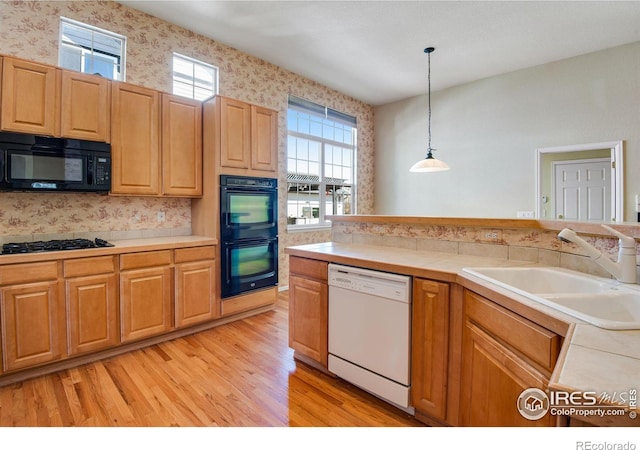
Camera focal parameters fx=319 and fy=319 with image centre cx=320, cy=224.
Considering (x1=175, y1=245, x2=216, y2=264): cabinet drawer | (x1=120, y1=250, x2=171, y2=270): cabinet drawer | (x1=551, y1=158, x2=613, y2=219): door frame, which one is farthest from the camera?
(x1=551, y1=158, x2=613, y2=219): door frame

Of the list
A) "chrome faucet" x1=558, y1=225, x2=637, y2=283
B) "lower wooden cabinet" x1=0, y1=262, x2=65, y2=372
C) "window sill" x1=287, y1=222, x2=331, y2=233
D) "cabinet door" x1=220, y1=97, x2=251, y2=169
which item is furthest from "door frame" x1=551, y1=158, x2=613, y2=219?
"lower wooden cabinet" x1=0, y1=262, x2=65, y2=372

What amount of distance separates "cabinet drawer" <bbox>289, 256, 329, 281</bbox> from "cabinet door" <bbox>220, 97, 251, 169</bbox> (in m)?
1.46

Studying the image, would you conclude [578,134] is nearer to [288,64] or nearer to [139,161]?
[288,64]

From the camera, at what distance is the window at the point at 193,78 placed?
351 cm

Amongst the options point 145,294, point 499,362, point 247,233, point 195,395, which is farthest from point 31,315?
A: point 499,362

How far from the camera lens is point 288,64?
440 centimetres

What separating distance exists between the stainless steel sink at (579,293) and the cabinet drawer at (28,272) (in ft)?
8.94

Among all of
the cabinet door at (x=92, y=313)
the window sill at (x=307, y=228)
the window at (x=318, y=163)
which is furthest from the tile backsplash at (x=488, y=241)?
the window at (x=318, y=163)

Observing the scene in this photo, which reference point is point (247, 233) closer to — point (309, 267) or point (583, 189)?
point (309, 267)

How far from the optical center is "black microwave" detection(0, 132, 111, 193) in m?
2.26

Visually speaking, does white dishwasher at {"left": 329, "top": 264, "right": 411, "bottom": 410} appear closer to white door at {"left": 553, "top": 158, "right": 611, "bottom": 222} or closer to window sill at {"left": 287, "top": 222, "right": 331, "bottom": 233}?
window sill at {"left": 287, "top": 222, "right": 331, "bottom": 233}

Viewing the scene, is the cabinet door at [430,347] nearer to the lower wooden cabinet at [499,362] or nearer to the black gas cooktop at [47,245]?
the lower wooden cabinet at [499,362]

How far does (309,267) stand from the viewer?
7.68 ft
